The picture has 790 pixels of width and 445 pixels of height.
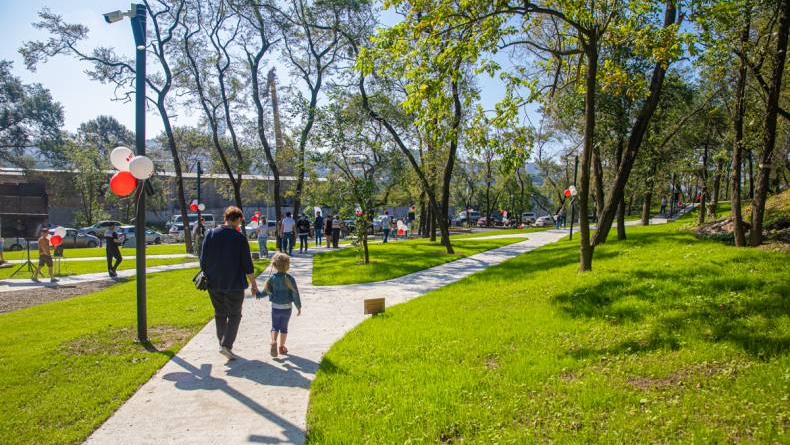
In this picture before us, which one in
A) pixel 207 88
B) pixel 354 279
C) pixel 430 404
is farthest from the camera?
pixel 207 88

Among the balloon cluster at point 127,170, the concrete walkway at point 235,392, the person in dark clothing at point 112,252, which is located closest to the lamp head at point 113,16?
the balloon cluster at point 127,170

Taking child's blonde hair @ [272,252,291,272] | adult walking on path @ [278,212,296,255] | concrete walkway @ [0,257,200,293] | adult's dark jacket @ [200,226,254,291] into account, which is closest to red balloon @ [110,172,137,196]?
adult's dark jacket @ [200,226,254,291]

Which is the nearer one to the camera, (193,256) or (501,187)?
(193,256)

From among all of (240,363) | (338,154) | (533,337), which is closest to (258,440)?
(240,363)

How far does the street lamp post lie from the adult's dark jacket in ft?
5.73

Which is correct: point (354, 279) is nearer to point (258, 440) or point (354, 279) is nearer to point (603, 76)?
point (603, 76)

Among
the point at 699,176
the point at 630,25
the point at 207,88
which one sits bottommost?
the point at 699,176

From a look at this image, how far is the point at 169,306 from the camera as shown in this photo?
9523 millimetres

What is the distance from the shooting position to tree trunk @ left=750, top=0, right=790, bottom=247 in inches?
352

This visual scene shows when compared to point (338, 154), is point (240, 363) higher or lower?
lower

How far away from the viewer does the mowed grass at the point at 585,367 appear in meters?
3.46

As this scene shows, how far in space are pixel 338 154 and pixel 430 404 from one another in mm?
16080

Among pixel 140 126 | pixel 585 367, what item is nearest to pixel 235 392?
pixel 585 367

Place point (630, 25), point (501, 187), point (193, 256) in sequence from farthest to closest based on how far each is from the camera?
point (501, 187), point (193, 256), point (630, 25)
